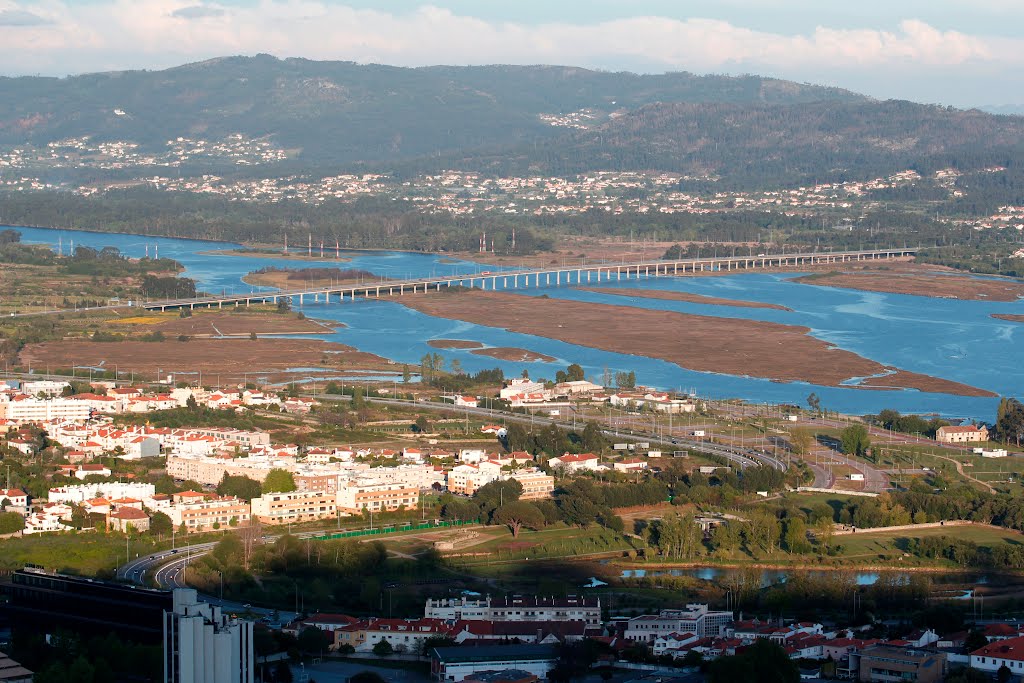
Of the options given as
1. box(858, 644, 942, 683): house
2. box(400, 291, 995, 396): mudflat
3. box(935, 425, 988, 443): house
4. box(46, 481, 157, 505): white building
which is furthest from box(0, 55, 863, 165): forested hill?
box(858, 644, 942, 683): house

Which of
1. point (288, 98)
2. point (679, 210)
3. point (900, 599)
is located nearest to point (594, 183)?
point (679, 210)

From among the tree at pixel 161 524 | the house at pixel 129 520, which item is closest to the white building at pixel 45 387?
Result: the house at pixel 129 520

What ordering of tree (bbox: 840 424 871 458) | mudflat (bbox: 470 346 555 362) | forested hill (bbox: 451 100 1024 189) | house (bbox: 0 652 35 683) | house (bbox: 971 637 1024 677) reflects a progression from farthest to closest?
forested hill (bbox: 451 100 1024 189), mudflat (bbox: 470 346 555 362), tree (bbox: 840 424 871 458), house (bbox: 971 637 1024 677), house (bbox: 0 652 35 683)

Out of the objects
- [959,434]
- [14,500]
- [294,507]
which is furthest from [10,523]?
[959,434]

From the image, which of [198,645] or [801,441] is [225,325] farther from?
[198,645]

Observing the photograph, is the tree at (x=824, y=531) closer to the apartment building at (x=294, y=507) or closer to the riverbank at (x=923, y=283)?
the apartment building at (x=294, y=507)

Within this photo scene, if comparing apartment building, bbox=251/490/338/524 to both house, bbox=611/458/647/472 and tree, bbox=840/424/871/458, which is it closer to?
house, bbox=611/458/647/472
